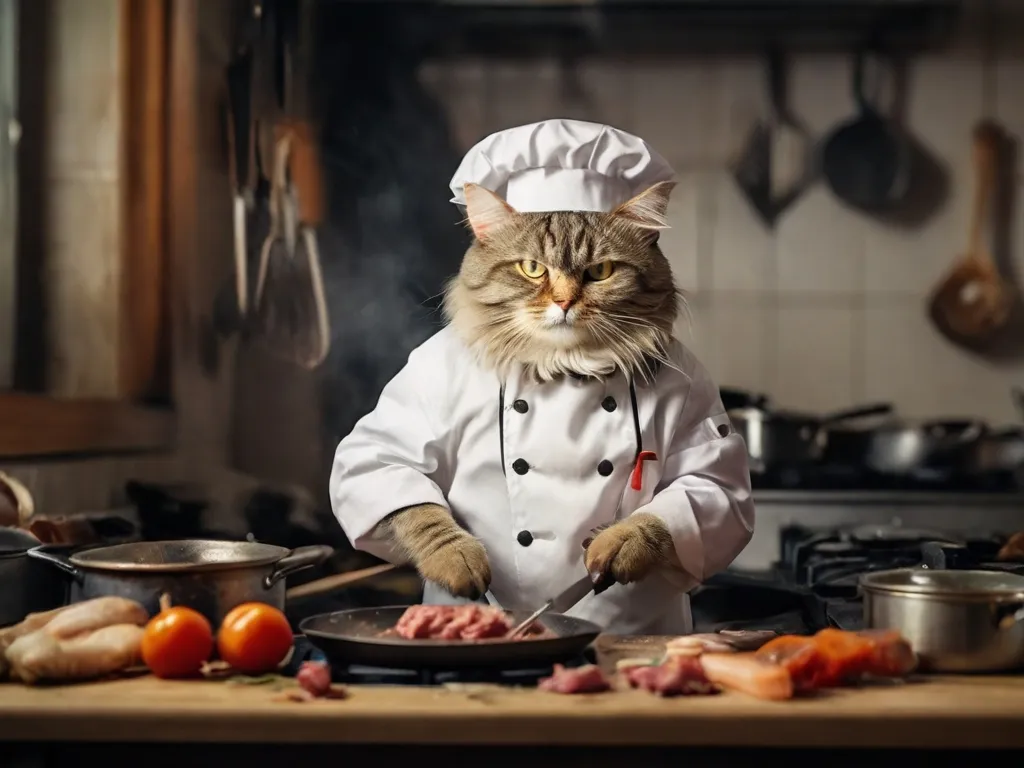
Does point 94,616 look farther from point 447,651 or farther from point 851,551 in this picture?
point 851,551

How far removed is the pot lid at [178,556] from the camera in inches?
48.7

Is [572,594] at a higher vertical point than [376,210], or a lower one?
lower

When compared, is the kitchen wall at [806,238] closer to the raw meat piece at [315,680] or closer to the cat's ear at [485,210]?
the cat's ear at [485,210]

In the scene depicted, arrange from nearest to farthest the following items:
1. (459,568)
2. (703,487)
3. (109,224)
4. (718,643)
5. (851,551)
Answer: (718,643), (459,568), (703,487), (851,551), (109,224)

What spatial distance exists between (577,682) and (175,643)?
1.28 feet

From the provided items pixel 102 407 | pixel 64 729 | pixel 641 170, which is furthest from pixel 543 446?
pixel 102 407

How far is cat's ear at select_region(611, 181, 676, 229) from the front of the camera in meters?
1.61

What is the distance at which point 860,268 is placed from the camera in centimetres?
318

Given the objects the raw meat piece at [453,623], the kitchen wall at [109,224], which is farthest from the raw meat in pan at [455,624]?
the kitchen wall at [109,224]

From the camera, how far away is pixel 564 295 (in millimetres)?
1557

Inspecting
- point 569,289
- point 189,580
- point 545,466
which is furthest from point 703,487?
point 189,580

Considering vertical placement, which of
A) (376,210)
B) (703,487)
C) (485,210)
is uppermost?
(376,210)

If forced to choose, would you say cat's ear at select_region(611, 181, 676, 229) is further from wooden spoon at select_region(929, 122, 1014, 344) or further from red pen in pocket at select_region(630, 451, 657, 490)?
wooden spoon at select_region(929, 122, 1014, 344)

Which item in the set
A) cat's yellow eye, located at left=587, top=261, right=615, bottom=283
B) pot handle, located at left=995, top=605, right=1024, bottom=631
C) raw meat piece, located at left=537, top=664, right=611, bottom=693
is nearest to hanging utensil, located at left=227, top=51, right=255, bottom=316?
cat's yellow eye, located at left=587, top=261, right=615, bottom=283
